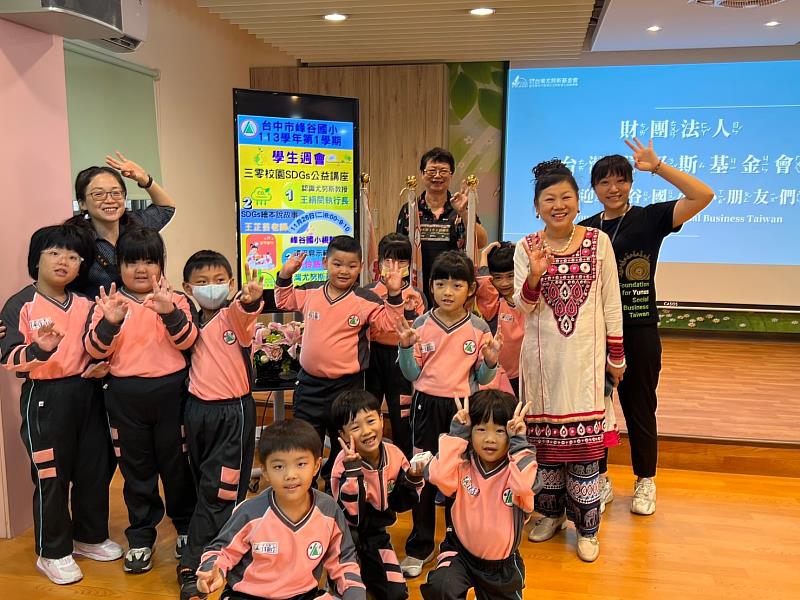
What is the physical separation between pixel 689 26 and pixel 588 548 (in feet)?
13.9

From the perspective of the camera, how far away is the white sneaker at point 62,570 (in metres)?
2.33

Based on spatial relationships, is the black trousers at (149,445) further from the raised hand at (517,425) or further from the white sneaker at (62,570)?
the raised hand at (517,425)

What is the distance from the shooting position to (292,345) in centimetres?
319

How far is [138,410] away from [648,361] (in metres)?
2.07

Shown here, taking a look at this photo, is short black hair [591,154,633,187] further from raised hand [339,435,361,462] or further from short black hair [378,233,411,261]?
raised hand [339,435,361,462]

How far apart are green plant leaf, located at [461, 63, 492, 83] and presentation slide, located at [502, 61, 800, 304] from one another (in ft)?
0.76

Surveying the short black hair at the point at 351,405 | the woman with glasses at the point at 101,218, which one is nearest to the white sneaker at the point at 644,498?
the short black hair at the point at 351,405

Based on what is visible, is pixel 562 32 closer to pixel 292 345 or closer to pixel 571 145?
pixel 571 145

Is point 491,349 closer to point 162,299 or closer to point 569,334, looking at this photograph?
point 569,334

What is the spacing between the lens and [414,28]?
4.73 meters

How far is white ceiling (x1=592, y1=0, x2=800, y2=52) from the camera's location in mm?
4457

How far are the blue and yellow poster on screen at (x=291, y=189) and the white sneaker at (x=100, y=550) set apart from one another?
1.55 metres

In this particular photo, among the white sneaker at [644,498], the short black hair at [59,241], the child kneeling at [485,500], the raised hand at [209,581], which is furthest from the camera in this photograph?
the white sneaker at [644,498]

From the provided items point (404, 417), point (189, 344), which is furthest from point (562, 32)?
point (189, 344)
